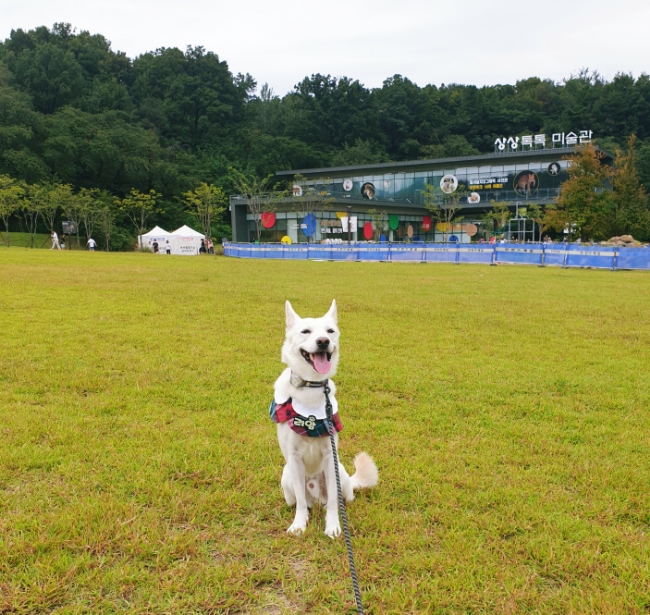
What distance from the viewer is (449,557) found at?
2.81m

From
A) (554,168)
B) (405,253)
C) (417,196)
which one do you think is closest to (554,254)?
(405,253)

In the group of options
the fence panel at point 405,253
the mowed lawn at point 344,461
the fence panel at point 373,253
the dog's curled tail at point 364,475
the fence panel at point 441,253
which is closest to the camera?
the mowed lawn at point 344,461

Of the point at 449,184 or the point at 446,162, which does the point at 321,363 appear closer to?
the point at 449,184

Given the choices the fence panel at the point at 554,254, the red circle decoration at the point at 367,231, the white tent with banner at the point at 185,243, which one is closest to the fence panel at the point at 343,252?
the fence panel at the point at 554,254

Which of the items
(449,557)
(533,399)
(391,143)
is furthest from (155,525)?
(391,143)

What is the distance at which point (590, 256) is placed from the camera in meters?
26.9

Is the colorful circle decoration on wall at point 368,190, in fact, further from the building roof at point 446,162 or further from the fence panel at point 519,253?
the fence panel at point 519,253

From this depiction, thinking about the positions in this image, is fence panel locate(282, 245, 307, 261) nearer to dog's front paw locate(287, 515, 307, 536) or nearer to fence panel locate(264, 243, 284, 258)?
fence panel locate(264, 243, 284, 258)

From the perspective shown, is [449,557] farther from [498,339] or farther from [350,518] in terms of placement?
[498,339]

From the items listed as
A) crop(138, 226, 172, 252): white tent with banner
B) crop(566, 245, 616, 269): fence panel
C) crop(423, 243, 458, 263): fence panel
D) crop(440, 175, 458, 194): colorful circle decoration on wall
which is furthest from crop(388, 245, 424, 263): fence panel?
crop(440, 175, 458, 194): colorful circle decoration on wall

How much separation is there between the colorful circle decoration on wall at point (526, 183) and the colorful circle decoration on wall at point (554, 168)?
1536 millimetres

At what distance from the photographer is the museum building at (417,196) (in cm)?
5803

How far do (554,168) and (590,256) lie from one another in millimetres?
35781

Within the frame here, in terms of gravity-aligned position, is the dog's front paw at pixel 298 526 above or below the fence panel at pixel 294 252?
below
